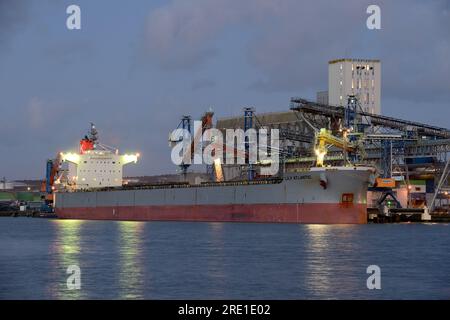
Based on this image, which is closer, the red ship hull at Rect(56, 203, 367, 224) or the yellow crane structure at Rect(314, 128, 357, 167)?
the red ship hull at Rect(56, 203, 367, 224)

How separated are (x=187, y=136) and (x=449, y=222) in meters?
25.5

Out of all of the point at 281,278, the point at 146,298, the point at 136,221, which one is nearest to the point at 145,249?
the point at 281,278

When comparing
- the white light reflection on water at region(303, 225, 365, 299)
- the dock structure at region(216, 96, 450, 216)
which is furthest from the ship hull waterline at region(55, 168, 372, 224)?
the dock structure at region(216, 96, 450, 216)

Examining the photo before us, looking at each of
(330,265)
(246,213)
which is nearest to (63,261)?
(330,265)

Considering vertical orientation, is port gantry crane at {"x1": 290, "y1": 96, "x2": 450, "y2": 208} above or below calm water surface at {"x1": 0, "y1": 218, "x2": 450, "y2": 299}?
above

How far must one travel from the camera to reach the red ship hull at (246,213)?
168 ft

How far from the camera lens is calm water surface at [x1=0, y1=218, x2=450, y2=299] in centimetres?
2217

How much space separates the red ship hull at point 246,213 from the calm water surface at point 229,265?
733 cm

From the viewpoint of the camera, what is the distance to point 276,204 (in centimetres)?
5338

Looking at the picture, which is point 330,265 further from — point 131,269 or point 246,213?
point 246,213

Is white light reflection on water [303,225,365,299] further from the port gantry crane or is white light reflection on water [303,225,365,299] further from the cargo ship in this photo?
the port gantry crane

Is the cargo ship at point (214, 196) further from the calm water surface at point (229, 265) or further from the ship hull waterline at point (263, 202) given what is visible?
the calm water surface at point (229, 265)

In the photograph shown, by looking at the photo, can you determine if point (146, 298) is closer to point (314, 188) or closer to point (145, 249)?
point (145, 249)
